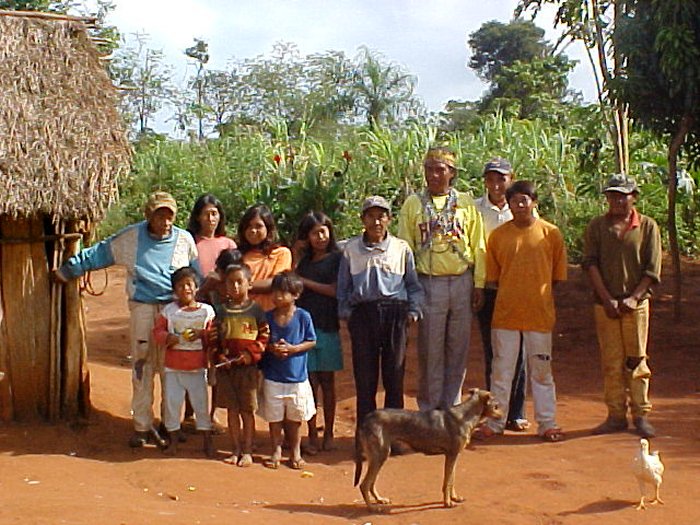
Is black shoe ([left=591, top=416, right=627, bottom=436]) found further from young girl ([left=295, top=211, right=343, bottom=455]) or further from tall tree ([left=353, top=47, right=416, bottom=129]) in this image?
tall tree ([left=353, top=47, right=416, bottom=129])

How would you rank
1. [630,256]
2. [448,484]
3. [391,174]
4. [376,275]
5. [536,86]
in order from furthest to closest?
[536,86] < [391,174] < [630,256] < [376,275] < [448,484]

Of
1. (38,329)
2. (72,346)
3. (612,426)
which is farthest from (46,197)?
(612,426)

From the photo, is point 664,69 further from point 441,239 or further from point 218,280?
point 218,280

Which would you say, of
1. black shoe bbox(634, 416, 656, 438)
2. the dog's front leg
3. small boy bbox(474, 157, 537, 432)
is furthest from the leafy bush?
the dog's front leg

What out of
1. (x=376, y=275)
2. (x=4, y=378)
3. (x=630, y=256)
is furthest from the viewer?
(x=4, y=378)

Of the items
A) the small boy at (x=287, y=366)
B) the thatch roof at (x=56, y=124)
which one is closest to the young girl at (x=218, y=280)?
the small boy at (x=287, y=366)

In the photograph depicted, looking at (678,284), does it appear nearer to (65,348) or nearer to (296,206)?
(296,206)

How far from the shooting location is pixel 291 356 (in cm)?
625

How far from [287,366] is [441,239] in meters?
1.25

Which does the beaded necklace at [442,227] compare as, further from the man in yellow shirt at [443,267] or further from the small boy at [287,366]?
the small boy at [287,366]

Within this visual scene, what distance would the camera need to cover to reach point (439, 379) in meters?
6.75

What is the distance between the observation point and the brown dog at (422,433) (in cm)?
542

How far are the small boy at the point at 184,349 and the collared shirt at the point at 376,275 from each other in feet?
2.76

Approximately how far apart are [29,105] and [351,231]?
8078 mm
